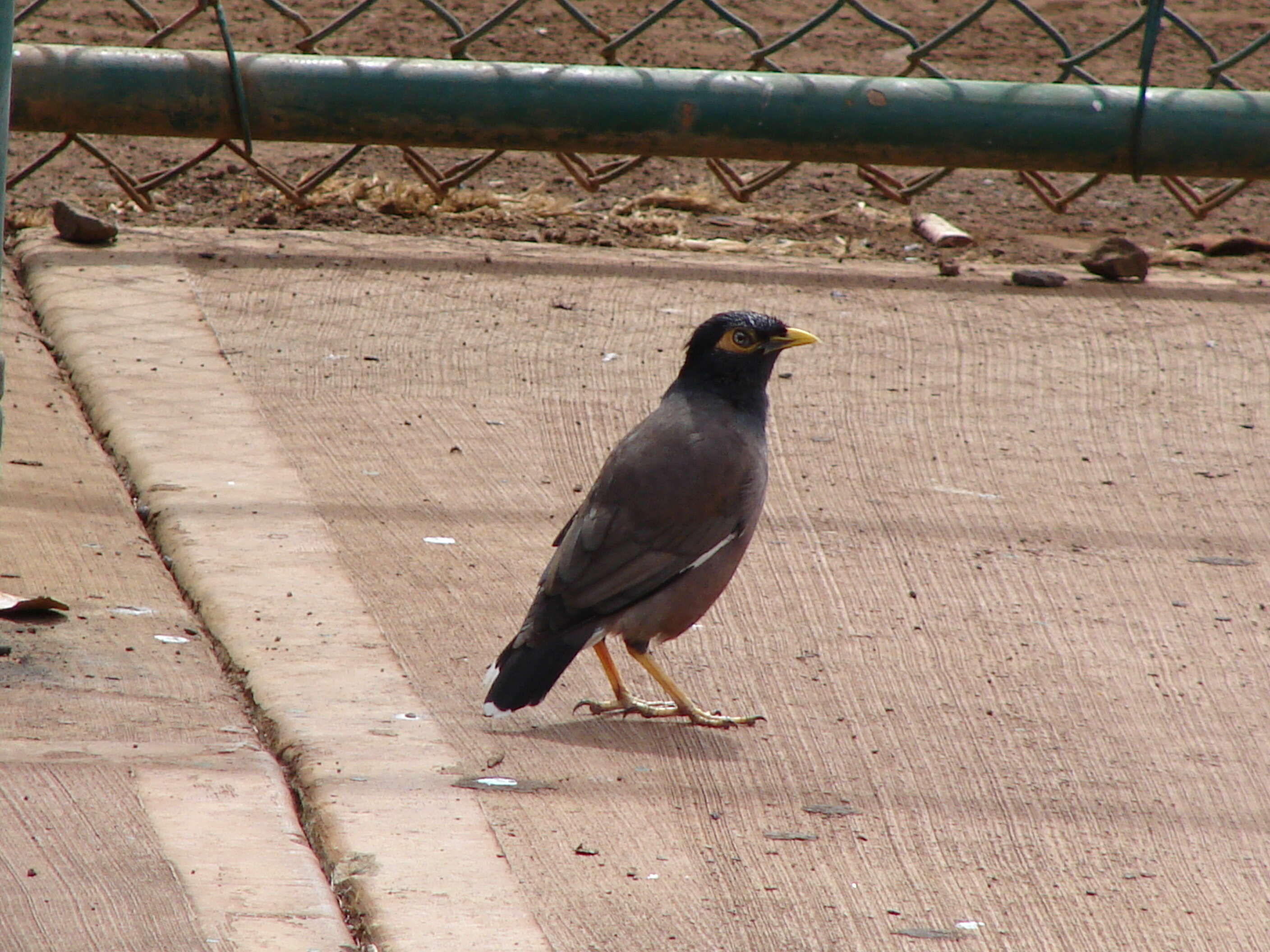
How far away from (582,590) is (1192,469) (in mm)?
2000

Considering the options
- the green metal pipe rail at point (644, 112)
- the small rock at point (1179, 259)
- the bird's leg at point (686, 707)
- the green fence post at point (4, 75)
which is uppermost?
the green fence post at point (4, 75)

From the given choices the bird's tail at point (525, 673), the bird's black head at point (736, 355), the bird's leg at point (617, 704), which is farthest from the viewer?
the bird's black head at point (736, 355)

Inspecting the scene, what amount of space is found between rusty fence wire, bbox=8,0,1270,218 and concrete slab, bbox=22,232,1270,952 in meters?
0.55

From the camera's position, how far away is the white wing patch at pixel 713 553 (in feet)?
11.7

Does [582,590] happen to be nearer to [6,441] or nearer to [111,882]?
[111,882]

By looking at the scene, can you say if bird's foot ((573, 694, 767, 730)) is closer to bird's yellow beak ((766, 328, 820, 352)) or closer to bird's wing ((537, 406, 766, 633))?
bird's wing ((537, 406, 766, 633))

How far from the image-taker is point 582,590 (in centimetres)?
350

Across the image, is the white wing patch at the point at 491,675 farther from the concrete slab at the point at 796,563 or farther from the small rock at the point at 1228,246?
the small rock at the point at 1228,246

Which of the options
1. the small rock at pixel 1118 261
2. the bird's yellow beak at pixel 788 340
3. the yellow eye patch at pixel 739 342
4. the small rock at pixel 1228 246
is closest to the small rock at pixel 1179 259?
the small rock at pixel 1228 246

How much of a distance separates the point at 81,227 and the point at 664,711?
3128 millimetres

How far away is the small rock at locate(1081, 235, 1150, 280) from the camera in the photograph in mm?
6078

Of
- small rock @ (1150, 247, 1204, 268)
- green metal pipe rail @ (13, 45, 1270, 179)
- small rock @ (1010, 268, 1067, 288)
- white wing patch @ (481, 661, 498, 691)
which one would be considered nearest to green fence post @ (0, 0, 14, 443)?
white wing patch @ (481, 661, 498, 691)

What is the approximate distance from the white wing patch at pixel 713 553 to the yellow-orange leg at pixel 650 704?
0.22 meters

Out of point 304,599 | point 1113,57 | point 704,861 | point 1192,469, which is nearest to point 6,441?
point 304,599
